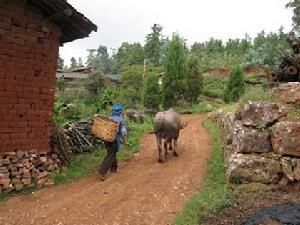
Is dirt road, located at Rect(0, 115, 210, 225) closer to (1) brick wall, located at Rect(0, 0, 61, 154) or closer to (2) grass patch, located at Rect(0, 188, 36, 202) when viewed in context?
(2) grass patch, located at Rect(0, 188, 36, 202)

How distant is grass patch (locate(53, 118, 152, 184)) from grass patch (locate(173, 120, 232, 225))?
10.2 ft

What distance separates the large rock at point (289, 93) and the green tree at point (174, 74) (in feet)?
61.2

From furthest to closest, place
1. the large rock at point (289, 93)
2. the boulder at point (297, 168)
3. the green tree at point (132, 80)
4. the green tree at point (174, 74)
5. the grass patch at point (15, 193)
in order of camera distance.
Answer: the green tree at point (132, 80) < the green tree at point (174, 74) < the large rock at point (289, 93) < the grass patch at point (15, 193) < the boulder at point (297, 168)

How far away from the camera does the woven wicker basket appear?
10.8 meters

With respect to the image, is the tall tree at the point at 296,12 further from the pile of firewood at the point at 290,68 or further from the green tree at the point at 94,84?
the pile of firewood at the point at 290,68

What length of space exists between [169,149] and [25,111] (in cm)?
511

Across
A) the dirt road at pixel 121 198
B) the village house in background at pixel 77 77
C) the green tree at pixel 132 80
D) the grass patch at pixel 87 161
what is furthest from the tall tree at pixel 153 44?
the dirt road at pixel 121 198

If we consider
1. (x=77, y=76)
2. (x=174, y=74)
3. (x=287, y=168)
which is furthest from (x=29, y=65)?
(x=77, y=76)

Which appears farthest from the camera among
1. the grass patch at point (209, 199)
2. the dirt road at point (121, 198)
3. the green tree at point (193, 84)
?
the green tree at point (193, 84)

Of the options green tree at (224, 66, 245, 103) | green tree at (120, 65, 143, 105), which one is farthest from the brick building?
green tree at (120, 65, 143, 105)

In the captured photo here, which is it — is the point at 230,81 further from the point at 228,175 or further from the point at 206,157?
the point at 228,175

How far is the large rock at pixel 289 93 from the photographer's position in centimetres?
986

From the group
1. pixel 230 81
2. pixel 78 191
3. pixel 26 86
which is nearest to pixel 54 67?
pixel 26 86

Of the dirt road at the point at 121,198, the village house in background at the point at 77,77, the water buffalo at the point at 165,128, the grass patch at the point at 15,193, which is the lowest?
the grass patch at the point at 15,193
